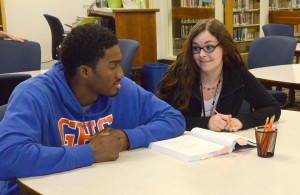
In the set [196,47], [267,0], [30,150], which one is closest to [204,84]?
[196,47]

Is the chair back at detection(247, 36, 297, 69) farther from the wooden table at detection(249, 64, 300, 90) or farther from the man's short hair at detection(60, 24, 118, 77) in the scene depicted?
the man's short hair at detection(60, 24, 118, 77)

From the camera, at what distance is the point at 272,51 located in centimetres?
435

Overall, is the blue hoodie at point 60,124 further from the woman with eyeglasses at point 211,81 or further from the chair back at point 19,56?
the chair back at point 19,56

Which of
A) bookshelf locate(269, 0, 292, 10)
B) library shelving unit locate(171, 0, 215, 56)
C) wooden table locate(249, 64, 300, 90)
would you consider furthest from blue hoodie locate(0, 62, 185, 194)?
bookshelf locate(269, 0, 292, 10)

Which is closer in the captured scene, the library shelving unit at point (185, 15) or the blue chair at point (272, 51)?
the blue chair at point (272, 51)

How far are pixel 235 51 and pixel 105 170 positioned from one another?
1107mm

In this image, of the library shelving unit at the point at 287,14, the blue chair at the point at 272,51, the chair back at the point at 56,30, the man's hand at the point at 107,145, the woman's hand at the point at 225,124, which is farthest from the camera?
the library shelving unit at the point at 287,14

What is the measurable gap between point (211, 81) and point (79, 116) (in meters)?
0.86

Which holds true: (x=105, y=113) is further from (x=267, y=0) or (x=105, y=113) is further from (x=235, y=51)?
(x=267, y=0)

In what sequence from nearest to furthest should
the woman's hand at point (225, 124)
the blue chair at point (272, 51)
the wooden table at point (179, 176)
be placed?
the wooden table at point (179, 176) → the woman's hand at point (225, 124) → the blue chair at point (272, 51)

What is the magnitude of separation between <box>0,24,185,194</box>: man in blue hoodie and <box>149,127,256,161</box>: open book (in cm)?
7

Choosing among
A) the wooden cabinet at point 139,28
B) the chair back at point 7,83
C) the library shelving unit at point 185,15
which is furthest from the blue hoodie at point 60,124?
the library shelving unit at point 185,15

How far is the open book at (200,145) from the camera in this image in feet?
5.56

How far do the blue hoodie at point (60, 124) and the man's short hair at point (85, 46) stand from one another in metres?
0.08
